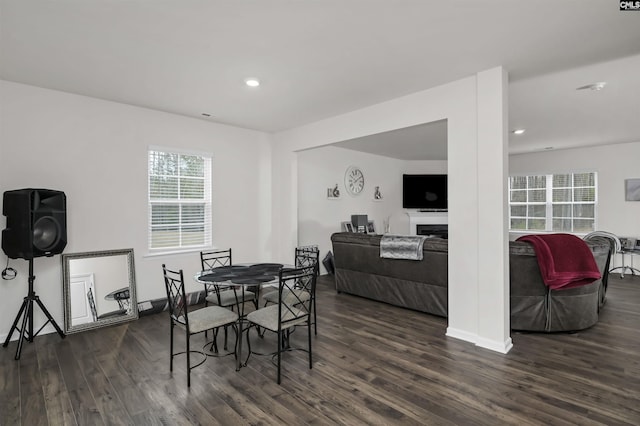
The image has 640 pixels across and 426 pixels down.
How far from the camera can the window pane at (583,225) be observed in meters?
7.08

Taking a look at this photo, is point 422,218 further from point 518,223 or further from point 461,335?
point 461,335

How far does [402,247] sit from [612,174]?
5655mm

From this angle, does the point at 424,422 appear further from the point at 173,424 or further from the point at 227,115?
the point at 227,115

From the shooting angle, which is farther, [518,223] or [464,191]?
[518,223]

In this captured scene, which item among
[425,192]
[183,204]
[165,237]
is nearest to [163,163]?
[183,204]

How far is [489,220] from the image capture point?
122 inches

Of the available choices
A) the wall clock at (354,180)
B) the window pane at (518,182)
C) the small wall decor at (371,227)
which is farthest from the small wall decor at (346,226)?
the window pane at (518,182)

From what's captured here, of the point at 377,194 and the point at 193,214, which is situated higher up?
the point at 377,194

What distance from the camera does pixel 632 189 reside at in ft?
21.4

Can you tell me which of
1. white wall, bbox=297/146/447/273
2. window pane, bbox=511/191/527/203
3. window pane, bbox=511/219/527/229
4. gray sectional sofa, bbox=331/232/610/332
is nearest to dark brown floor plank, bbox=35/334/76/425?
gray sectional sofa, bbox=331/232/610/332

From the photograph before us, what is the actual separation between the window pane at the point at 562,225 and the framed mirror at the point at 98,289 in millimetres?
8402

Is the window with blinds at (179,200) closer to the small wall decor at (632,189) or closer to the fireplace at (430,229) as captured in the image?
the fireplace at (430,229)

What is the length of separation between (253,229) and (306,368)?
300cm

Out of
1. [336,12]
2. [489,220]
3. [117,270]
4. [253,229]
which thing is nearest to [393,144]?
[253,229]
